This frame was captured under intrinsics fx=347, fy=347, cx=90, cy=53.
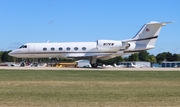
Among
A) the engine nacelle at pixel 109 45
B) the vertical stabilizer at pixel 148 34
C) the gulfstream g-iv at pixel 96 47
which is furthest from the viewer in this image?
the vertical stabilizer at pixel 148 34

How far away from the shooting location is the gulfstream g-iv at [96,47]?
41.4m

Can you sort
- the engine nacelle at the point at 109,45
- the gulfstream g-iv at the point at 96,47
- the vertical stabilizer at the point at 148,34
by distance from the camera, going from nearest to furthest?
1. the engine nacelle at the point at 109,45
2. the gulfstream g-iv at the point at 96,47
3. the vertical stabilizer at the point at 148,34

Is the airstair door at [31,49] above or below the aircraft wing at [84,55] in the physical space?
above

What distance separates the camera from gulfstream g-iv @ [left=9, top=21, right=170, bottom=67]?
136ft

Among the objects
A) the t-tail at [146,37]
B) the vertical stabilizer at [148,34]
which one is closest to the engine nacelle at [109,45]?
the t-tail at [146,37]

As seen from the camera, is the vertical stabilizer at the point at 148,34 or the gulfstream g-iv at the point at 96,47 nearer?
the gulfstream g-iv at the point at 96,47

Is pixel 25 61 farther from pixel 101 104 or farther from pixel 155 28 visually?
pixel 101 104

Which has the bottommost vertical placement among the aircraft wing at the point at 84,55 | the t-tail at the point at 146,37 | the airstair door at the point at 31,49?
the aircraft wing at the point at 84,55

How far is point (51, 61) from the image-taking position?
167ft

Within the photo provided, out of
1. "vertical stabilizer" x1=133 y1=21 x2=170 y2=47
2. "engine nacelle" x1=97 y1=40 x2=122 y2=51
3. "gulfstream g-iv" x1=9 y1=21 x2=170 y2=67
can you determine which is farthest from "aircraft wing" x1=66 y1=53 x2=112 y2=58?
"vertical stabilizer" x1=133 y1=21 x2=170 y2=47

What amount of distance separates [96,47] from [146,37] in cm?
648

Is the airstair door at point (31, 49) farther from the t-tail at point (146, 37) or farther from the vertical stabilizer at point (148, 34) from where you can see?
the vertical stabilizer at point (148, 34)

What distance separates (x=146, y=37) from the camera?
4303 centimetres

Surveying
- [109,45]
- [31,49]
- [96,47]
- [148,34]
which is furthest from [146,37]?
[31,49]
